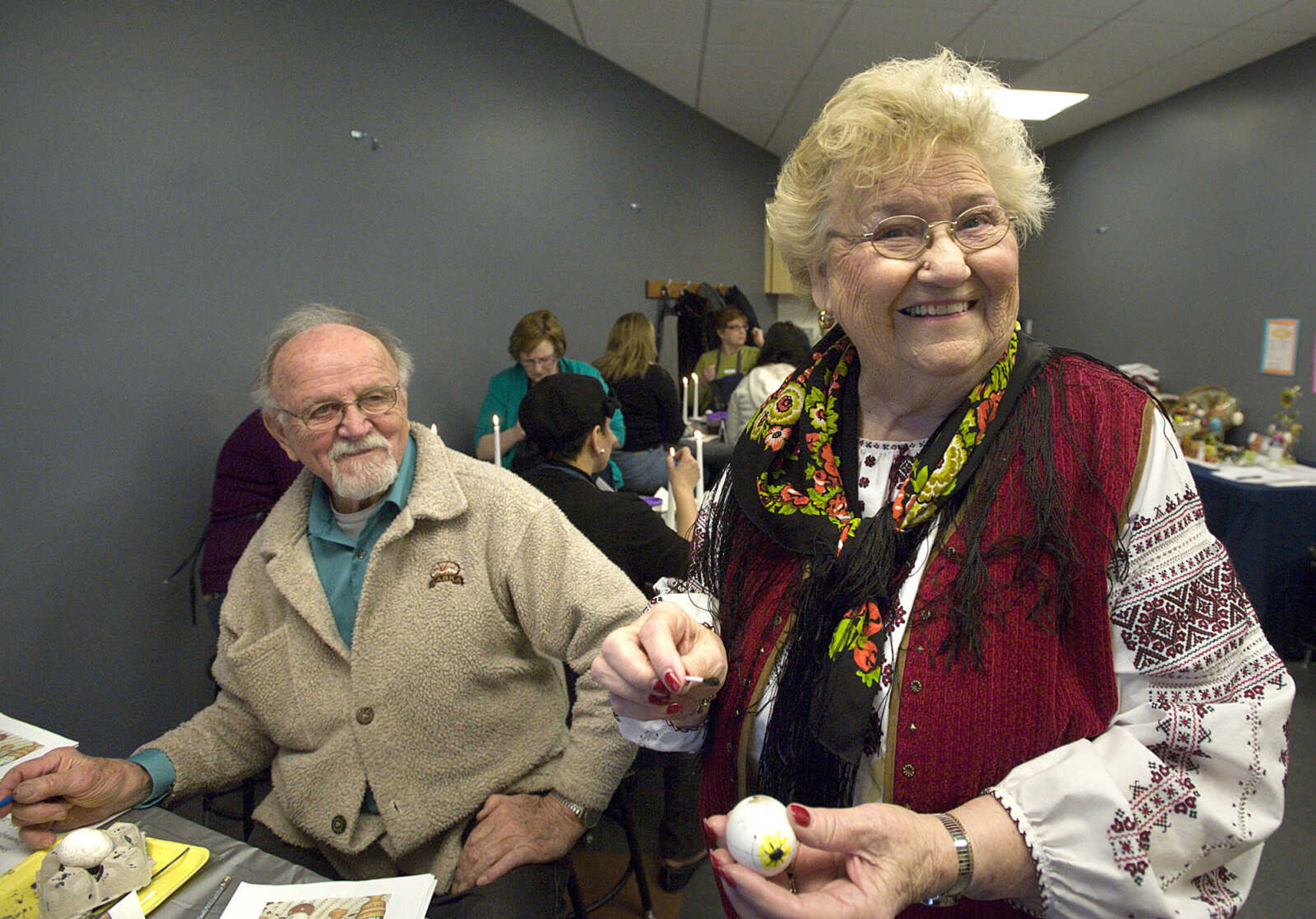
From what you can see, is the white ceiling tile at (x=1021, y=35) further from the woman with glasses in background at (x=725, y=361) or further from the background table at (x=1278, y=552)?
the background table at (x=1278, y=552)

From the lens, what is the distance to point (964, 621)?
77 cm

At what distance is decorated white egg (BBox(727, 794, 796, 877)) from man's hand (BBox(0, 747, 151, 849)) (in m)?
0.99

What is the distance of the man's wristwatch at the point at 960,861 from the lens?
2.23 feet

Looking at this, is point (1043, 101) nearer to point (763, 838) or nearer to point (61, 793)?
point (763, 838)

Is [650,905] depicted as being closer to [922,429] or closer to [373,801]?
[373,801]

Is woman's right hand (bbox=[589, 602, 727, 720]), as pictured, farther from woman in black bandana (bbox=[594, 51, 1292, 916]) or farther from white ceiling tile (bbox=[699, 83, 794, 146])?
white ceiling tile (bbox=[699, 83, 794, 146])

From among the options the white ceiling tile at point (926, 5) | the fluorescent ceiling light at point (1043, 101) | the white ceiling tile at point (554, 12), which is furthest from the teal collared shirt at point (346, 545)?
the fluorescent ceiling light at point (1043, 101)

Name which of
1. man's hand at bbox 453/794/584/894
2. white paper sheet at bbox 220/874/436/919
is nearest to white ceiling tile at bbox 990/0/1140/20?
man's hand at bbox 453/794/584/894

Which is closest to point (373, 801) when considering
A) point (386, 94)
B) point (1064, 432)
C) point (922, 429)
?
point (922, 429)

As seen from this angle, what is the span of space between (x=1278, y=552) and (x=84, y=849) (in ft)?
13.6

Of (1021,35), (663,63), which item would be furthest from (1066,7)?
(663,63)

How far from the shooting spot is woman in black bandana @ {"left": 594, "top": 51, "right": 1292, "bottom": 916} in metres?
0.70

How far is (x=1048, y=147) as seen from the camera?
20.7 feet

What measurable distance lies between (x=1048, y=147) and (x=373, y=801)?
709cm
